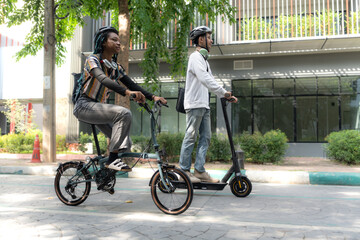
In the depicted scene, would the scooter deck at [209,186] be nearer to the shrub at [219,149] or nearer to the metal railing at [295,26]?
the shrub at [219,149]

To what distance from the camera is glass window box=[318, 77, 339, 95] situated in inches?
569

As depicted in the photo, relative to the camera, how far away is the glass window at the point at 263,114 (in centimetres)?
1527

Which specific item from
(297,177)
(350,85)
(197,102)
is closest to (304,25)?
(350,85)

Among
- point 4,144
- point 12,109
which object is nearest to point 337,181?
point 4,144

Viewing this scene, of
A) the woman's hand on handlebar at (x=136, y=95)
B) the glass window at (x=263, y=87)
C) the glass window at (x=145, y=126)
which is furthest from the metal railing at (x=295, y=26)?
the woman's hand on handlebar at (x=136, y=95)

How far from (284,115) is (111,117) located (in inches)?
514

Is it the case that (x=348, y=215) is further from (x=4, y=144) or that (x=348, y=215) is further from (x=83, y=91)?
(x=4, y=144)

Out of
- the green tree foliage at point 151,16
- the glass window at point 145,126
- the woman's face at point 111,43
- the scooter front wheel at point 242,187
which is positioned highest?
the green tree foliage at point 151,16

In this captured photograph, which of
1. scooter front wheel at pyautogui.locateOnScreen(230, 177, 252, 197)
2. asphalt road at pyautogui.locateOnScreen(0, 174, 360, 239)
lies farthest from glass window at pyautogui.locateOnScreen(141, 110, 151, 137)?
scooter front wheel at pyautogui.locateOnScreen(230, 177, 252, 197)

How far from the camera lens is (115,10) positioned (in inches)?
431

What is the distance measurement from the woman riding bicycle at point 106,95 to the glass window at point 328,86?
1303 centimetres

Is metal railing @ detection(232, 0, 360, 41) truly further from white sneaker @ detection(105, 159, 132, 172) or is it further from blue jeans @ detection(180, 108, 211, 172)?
white sneaker @ detection(105, 159, 132, 172)

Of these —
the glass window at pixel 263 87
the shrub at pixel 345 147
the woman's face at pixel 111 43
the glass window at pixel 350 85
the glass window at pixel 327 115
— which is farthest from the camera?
the glass window at pixel 263 87

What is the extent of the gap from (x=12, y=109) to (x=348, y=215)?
68.3ft
